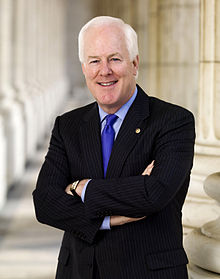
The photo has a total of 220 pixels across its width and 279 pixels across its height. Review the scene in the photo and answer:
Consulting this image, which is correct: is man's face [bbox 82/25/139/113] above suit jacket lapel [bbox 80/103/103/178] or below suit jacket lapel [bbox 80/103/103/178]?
above

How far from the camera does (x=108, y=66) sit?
300cm

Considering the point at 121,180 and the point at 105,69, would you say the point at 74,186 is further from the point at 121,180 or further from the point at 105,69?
the point at 105,69

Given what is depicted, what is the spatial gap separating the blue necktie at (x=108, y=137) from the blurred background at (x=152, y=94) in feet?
2.98

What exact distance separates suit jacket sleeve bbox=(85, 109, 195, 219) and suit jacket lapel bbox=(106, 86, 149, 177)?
0.22ft

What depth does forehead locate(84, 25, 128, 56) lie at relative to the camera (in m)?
2.96

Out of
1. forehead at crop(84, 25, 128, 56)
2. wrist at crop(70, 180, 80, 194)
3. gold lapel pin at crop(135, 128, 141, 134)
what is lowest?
Answer: wrist at crop(70, 180, 80, 194)

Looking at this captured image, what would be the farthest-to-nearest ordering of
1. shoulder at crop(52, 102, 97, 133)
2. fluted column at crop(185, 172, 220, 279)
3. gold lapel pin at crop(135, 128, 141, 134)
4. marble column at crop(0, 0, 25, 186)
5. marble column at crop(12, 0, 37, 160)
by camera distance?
marble column at crop(12, 0, 37, 160), marble column at crop(0, 0, 25, 186), fluted column at crop(185, 172, 220, 279), shoulder at crop(52, 102, 97, 133), gold lapel pin at crop(135, 128, 141, 134)

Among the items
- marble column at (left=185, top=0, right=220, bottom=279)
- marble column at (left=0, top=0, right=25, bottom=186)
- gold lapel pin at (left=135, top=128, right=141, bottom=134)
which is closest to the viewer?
gold lapel pin at (left=135, top=128, right=141, bottom=134)

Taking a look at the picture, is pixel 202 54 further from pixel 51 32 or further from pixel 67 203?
pixel 51 32

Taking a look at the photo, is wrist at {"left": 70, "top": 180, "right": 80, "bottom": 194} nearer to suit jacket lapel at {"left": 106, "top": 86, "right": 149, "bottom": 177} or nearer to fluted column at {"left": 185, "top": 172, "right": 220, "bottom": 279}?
suit jacket lapel at {"left": 106, "top": 86, "right": 149, "bottom": 177}

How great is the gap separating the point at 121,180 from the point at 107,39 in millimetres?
556

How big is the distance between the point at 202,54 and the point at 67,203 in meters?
2.02

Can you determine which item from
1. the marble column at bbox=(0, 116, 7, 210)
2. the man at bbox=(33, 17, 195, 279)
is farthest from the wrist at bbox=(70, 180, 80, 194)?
the marble column at bbox=(0, 116, 7, 210)

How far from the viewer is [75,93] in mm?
43312
